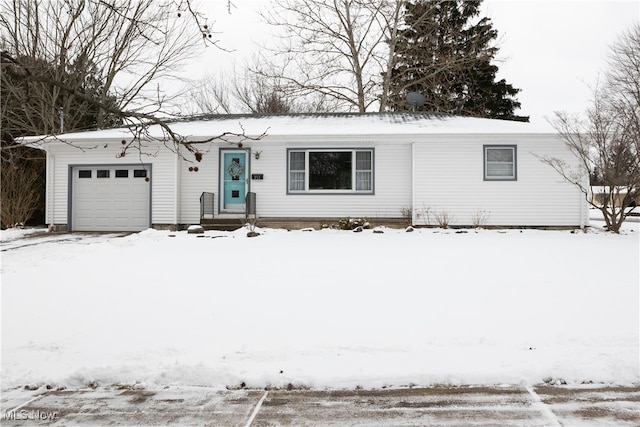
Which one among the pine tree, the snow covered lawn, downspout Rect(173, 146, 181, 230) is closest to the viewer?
the snow covered lawn

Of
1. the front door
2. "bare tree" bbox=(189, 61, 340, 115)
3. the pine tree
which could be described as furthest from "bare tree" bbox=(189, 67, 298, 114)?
the front door

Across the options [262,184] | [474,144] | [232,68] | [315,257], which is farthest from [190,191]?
[232,68]

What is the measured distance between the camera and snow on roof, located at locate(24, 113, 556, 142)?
1366 cm

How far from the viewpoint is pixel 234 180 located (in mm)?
14539

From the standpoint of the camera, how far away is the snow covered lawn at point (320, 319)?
3.68 metres

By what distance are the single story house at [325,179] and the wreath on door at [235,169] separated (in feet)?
0.11

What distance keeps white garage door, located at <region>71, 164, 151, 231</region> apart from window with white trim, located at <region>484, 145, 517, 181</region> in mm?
10749

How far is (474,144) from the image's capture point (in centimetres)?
1380

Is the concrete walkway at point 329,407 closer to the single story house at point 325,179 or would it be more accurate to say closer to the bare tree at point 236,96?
the single story house at point 325,179

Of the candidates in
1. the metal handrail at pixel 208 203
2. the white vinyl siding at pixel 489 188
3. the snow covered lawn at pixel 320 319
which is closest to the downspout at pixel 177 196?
the metal handrail at pixel 208 203

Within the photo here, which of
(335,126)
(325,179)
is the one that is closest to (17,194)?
(325,179)

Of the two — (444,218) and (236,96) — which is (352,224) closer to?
(444,218)

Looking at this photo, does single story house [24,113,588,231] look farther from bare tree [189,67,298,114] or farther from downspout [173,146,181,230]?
bare tree [189,67,298,114]

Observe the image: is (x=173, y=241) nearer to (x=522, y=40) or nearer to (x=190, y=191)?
(x=190, y=191)
